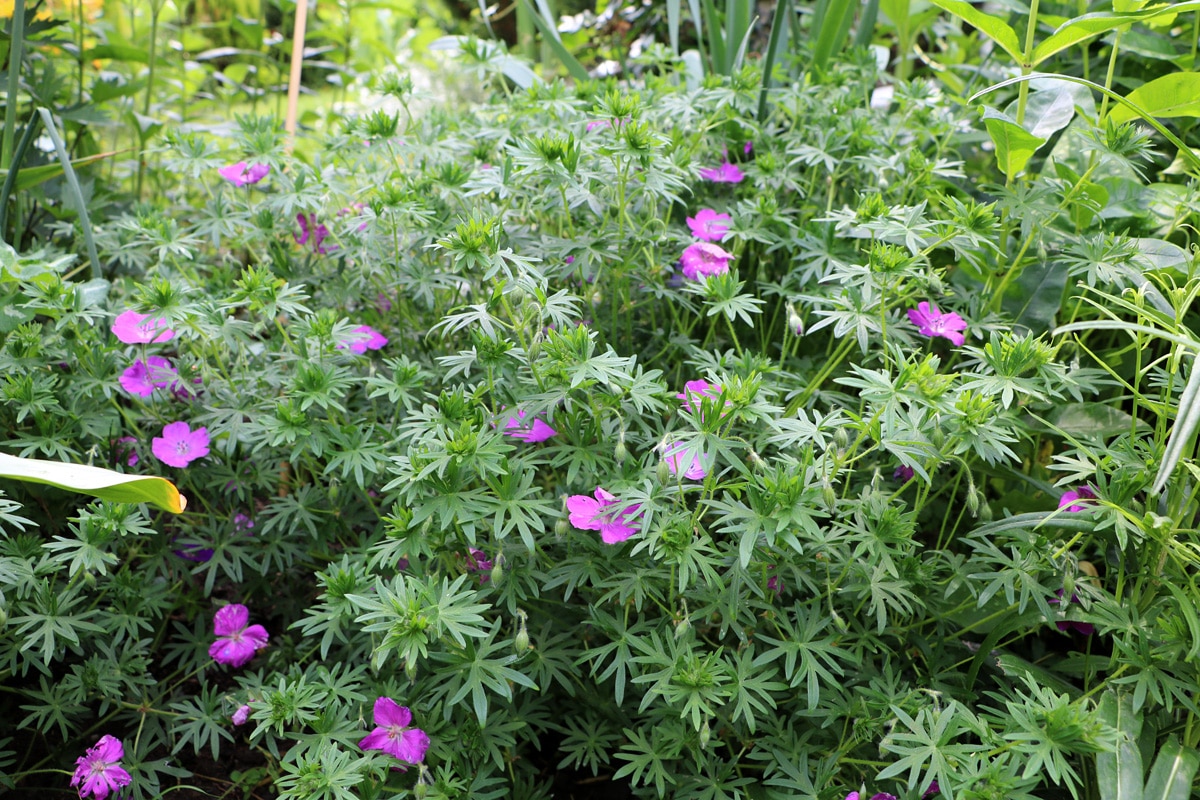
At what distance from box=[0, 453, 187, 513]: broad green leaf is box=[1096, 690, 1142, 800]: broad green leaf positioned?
4.15 feet

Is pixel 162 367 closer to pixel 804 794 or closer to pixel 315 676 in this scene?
pixel 315 676

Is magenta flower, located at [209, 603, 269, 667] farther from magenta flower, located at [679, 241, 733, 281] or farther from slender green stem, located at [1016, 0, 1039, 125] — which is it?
slender green stem, located at [1016, 0, 1039, 125]

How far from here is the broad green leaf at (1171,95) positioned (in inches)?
60.9

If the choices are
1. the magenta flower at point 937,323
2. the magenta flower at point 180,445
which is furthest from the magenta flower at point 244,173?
the magenta flower at point 937,323

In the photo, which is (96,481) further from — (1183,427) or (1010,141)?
(1010,141)

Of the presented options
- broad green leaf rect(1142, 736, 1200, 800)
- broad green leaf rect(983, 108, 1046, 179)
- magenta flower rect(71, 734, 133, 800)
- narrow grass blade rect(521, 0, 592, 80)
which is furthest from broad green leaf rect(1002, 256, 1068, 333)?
magenta flower rect(71, 734, 133, 800)

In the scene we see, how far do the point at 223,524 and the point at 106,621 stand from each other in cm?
25

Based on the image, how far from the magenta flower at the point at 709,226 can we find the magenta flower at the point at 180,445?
3.12 ft

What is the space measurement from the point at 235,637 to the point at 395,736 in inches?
19.6

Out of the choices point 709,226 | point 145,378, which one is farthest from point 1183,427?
point 145,378

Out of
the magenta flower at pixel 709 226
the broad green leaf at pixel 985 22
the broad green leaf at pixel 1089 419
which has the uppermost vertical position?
the broad green leaf at pixel 985 22

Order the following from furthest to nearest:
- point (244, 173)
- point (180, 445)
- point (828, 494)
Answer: point (244, 173), point (180, 445), point (828, 494)

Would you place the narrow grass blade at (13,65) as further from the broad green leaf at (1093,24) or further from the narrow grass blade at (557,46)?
the broad green leaf at (1093,24)

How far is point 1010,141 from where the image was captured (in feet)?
4.93
